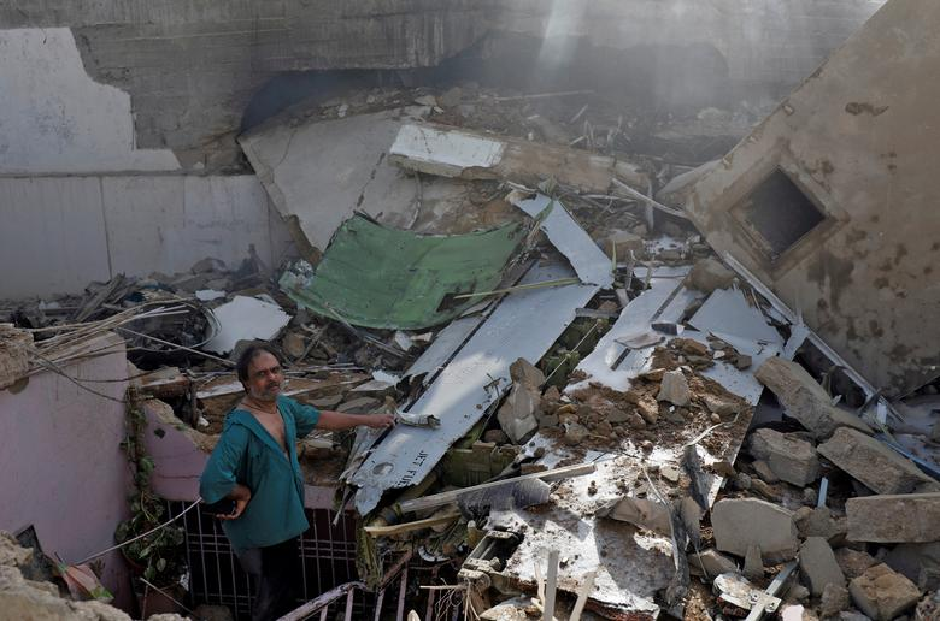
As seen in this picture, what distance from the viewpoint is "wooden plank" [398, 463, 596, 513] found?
17.4 feet

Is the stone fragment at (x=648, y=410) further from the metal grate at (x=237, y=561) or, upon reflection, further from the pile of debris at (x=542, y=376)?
the metal grate at (x=237, y=561)

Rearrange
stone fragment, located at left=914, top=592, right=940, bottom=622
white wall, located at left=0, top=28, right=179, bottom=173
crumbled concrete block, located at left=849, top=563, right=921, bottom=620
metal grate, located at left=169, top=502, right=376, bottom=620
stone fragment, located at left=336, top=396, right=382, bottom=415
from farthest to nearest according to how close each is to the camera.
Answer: white wall, located at left=0, top=28, right=179, bottom=173
stone fragment, located at left=336, top=396, right=382, bottom=415
metal grate, located at left=169, top=502, right=376, bottom=620
crumbled concrete block, located at left=849, top=563, right=921, bottom=620
stone fragment, located at left=914, top=592, right=940, bottom=622

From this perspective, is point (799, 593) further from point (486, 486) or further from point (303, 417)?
point (303, 417)

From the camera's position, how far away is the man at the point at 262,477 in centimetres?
468

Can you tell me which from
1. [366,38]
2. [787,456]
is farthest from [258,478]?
[366,38]

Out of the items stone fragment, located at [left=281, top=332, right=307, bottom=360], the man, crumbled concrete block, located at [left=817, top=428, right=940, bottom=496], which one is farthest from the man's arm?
stone fragment, located at [left=281, top=332, right=307, bottom=360]

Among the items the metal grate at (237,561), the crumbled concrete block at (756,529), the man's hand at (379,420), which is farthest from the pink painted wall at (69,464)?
the crumbled concrete block at (756,529)

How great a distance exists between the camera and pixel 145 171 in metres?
11.9

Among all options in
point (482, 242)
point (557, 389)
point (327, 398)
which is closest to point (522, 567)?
point (557, 389)

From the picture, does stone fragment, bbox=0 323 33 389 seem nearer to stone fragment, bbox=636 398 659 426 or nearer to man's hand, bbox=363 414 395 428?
man's hand, bbox=363 414 395 428

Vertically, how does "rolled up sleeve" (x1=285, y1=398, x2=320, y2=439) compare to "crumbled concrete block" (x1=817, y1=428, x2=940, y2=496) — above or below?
above

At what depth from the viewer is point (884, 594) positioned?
13.5ft

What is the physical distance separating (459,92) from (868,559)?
26.5 ft

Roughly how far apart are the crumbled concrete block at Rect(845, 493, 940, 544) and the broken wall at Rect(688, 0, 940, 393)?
8.75 ft
